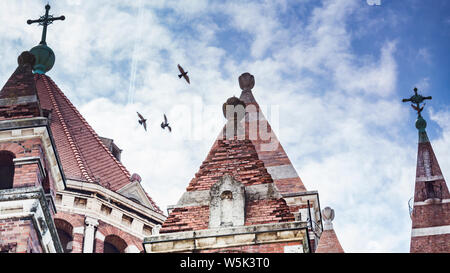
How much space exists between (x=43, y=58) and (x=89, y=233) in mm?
9169

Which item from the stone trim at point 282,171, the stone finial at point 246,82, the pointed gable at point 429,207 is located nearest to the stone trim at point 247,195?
the stone trim at point 282,171

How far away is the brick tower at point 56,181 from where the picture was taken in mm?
18672

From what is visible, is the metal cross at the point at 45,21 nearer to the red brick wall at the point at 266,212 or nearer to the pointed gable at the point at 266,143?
the pointed gable at the point at 266,143

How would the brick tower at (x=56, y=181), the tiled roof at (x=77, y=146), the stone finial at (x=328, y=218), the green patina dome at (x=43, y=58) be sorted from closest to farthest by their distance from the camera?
1. the brick tower at (x=56, y=181)
2. the stone finial at (x=328, y=218)
3. the tiled roof at (x=77, y=146)
4. the green patina dome at (x=43, y=58)

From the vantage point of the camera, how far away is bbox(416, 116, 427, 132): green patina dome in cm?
3447

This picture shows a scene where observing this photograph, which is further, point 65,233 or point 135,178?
point 135,178

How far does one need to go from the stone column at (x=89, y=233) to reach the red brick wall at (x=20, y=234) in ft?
28.7

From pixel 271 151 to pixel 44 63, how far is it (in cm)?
991

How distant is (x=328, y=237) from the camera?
1023 inches

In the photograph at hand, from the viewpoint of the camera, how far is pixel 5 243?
17766 millimetres

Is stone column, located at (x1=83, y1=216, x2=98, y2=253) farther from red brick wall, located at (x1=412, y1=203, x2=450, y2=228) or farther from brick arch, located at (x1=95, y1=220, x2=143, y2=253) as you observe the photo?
red brick wall, located at (x1=412, y1=203, x2=450, y2=228)

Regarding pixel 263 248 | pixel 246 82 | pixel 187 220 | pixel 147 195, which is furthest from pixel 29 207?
pixel 246 82

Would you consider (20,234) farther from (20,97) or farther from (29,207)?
(20,97)

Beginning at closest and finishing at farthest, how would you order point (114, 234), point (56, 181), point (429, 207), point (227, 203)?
1. point (227, 203)
2. point (56, 181)
3. point (114, 234)
4. point (429, 207)
